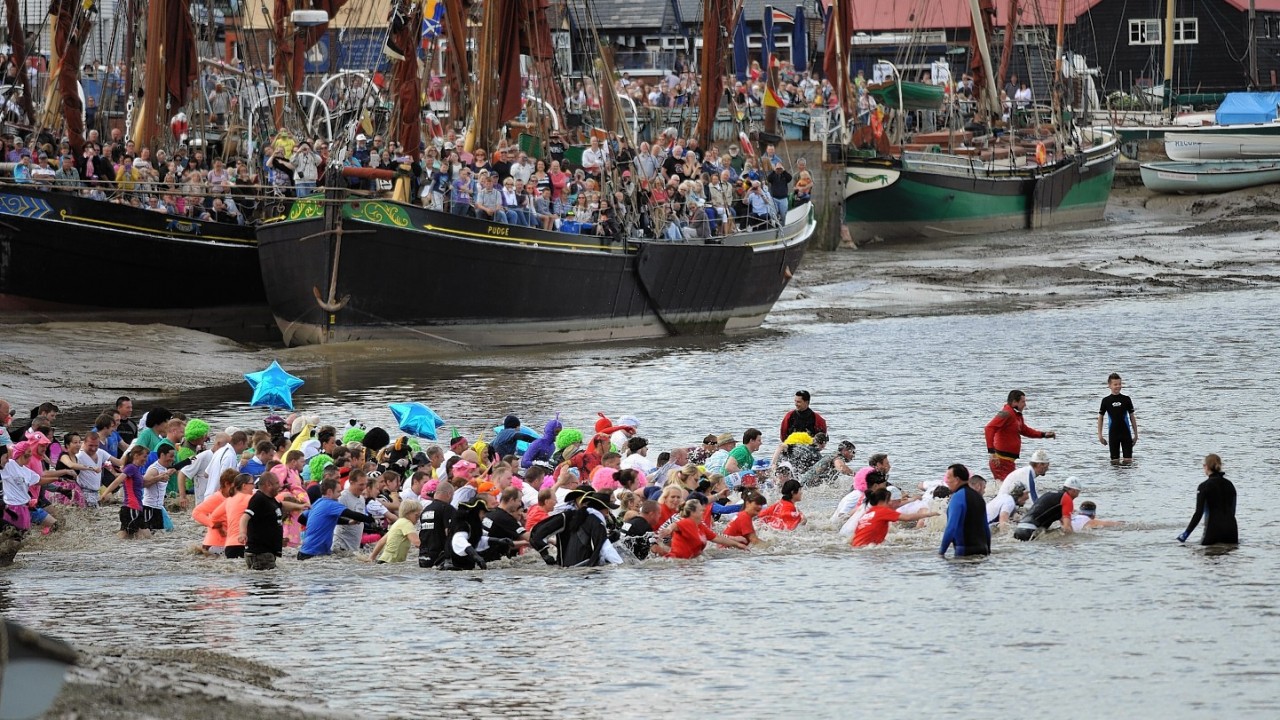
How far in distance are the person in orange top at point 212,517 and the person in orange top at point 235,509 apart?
0.03 metres

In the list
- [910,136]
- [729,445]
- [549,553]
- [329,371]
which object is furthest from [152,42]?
[910,136]

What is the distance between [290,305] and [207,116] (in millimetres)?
15947

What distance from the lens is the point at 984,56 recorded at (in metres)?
56.1

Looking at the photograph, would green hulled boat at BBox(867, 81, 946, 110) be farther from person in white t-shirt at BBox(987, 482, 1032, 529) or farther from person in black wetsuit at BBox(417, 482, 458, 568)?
person in black wetsuit at BBox(417, 482, 458, 568)

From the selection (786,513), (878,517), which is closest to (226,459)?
(786,513)

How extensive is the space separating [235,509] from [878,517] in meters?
6.05

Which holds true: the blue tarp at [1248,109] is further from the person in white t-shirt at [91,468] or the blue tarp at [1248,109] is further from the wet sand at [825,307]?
the person in white t-shirt at [91,468]

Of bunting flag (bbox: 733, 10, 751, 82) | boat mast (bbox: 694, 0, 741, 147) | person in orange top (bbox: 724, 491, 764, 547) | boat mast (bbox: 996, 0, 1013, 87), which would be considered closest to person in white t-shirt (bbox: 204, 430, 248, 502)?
person in orange top (bbox: 724, 491, 764, 547)

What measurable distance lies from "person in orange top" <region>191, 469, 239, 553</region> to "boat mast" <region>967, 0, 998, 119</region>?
41.0m

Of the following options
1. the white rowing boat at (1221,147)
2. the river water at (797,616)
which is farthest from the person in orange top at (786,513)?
the white rowing boat at (1221,147)

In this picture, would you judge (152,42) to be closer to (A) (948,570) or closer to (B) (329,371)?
(B) (329,371)

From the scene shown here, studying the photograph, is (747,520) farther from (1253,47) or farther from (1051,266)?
(1253,47)

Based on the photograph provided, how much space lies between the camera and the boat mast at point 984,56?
55.7 m

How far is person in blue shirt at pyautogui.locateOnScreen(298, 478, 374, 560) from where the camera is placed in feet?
57.0
